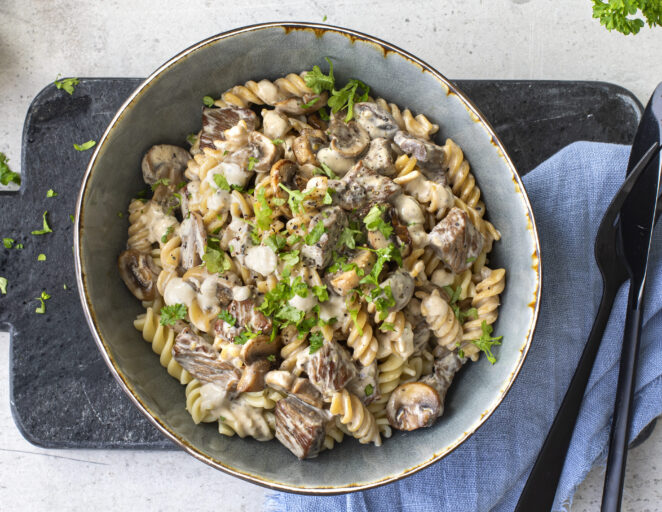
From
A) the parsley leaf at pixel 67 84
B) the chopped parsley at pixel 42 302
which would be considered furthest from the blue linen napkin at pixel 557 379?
the parsley leaf at pixel 67 84

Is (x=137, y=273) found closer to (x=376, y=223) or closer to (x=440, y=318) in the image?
(x=376, y=223)

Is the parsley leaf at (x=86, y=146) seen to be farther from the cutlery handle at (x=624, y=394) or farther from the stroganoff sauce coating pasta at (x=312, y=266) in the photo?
the cutlery handle at (x=624, y=394)

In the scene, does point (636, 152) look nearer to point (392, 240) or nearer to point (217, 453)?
point (392, 240)

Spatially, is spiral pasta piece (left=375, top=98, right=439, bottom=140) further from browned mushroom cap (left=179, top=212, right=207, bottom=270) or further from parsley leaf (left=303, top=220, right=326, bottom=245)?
browned mushroom cap (left=179, top=212, right=207, bottom=270)

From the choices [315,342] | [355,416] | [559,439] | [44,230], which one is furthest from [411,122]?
[44,230]

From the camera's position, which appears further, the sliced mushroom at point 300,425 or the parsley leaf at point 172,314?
the parsley leaf at point 172,314
